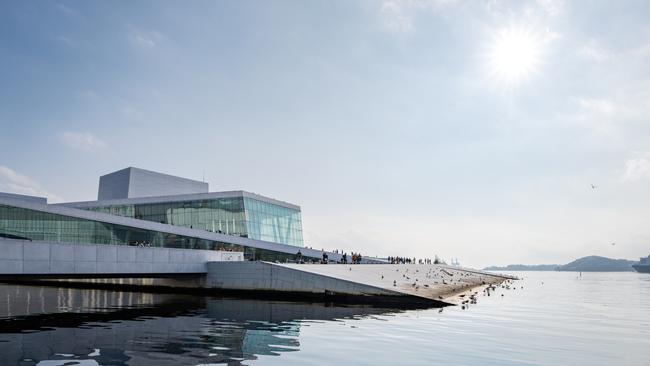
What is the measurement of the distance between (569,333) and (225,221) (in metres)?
54.6

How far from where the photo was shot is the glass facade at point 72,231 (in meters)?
50.4

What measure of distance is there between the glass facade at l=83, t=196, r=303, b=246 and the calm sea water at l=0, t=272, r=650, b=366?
130ft

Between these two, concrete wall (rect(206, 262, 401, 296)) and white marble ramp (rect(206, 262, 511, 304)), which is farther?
concrete wall (rect(206, 262, 401, 296))

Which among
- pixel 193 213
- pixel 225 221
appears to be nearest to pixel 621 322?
pixel 225 221

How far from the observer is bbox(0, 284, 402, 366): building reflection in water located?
49.2 ft

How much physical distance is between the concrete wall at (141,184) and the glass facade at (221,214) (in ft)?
37.2

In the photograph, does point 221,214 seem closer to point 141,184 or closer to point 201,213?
point 201,213

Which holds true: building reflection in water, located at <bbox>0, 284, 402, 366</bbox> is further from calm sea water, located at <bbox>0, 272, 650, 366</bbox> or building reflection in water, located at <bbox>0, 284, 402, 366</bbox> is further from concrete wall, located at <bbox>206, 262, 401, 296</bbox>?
concrete wall, located at <bbox>206, 262, 401, 296</bbox>

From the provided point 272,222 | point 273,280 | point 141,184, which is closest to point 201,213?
point 272,222

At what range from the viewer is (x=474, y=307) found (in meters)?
33.0

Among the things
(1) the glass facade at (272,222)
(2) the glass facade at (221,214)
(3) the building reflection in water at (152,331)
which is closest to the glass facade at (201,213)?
(2) the glass facade at (221,214)

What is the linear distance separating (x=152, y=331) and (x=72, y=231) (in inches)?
1485

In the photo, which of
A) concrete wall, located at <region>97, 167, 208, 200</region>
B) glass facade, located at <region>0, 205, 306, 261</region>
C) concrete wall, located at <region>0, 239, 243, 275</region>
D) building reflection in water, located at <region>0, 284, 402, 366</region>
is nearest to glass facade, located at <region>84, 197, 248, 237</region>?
glass facade, located at <region>0, 205, 306, 261</region>

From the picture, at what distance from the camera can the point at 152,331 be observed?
798 inches
